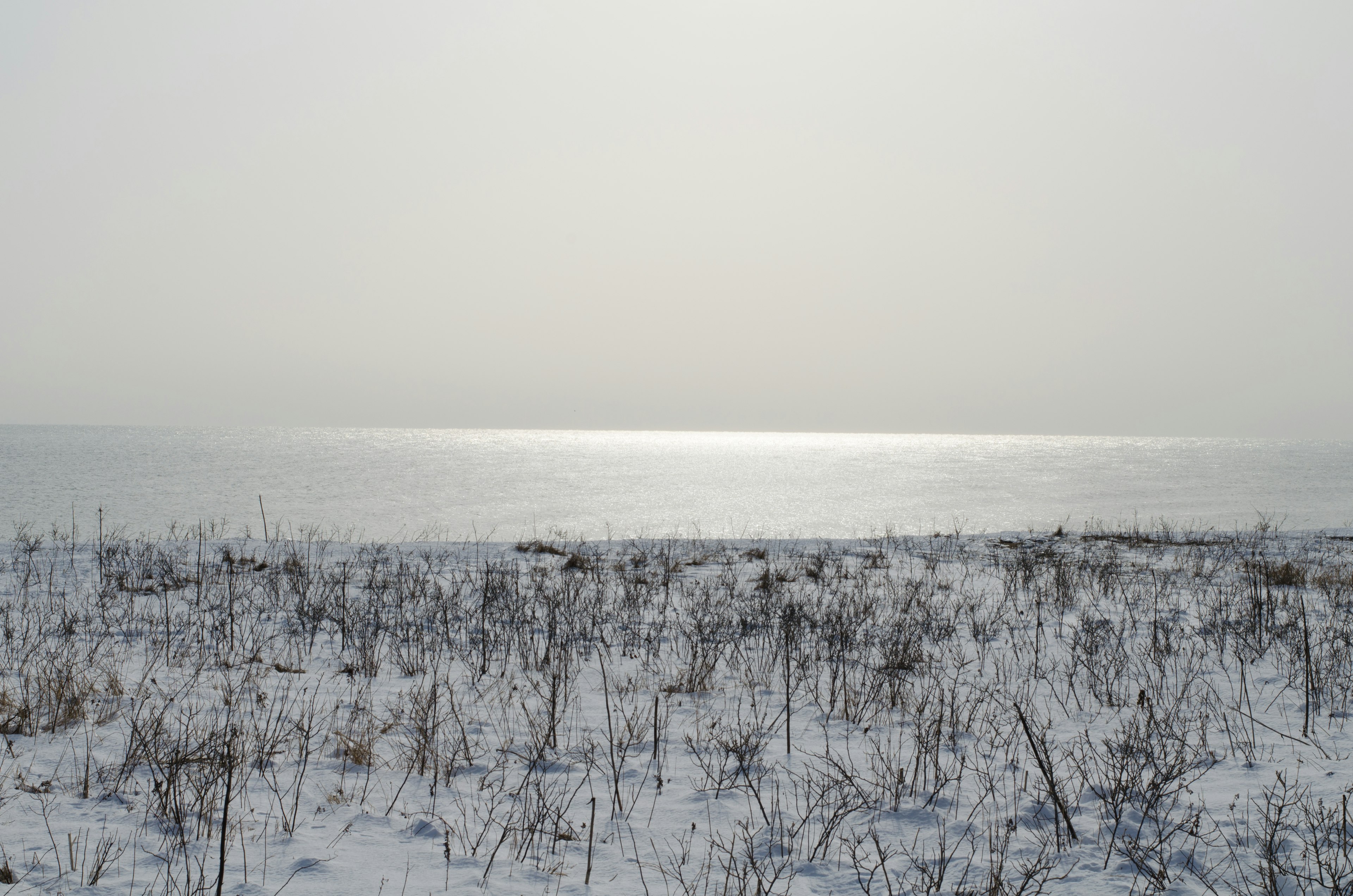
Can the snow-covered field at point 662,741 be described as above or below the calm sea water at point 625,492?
above

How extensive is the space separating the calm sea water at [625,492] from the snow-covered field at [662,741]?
20591 millimetres

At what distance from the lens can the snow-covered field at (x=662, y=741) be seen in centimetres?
295

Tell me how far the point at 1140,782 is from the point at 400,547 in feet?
45.4

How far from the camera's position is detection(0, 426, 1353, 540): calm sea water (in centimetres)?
3481

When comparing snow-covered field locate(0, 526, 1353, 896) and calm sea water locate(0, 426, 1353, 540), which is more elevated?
snow-covered field locate(0, 526, 1353, 896)

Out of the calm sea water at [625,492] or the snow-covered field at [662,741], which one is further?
the calm sea water at [625,492]

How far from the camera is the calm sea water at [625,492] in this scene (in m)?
34.8

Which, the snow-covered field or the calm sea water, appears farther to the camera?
the calm sea water

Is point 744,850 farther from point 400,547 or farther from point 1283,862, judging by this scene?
point 400,547

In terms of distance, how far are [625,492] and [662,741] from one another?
52925 mm

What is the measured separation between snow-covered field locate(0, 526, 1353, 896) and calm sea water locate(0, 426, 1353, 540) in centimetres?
2059

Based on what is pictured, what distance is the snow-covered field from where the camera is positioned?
2947 millimetres

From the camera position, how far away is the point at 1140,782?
3.52 metres

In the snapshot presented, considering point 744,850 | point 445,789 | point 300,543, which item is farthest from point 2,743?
point 300,543
